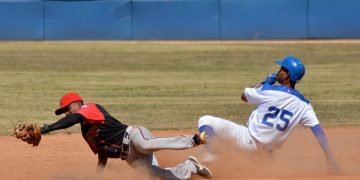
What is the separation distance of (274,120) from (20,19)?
25681 millimetres

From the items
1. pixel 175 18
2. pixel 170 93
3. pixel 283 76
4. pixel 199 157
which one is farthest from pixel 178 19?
pixel 283 76

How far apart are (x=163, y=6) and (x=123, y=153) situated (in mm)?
25503

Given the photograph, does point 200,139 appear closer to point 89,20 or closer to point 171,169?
point 171,169

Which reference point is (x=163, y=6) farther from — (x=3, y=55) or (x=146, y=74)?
(x=146, y=74)

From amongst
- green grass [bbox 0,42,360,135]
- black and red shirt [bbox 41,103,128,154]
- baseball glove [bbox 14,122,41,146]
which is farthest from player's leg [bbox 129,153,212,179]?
green grass [bbox 0,42,360,135]

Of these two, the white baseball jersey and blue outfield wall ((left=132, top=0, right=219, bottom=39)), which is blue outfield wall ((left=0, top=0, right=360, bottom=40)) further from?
the white baseball jersey

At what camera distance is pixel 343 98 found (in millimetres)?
15797

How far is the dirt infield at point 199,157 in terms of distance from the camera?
806cm

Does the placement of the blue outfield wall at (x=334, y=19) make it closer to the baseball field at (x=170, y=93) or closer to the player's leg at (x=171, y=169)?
the baseball field at (x=170, y=93)

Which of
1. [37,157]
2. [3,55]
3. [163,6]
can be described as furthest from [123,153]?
[163,6]

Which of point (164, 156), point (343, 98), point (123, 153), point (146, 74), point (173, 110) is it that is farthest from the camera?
point (146, 74)

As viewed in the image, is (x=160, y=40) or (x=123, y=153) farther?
(x=160, y=40)

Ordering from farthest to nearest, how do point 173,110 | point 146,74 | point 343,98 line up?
point 146,74 → point 343,98 → point 173,110

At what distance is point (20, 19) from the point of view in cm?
3216
